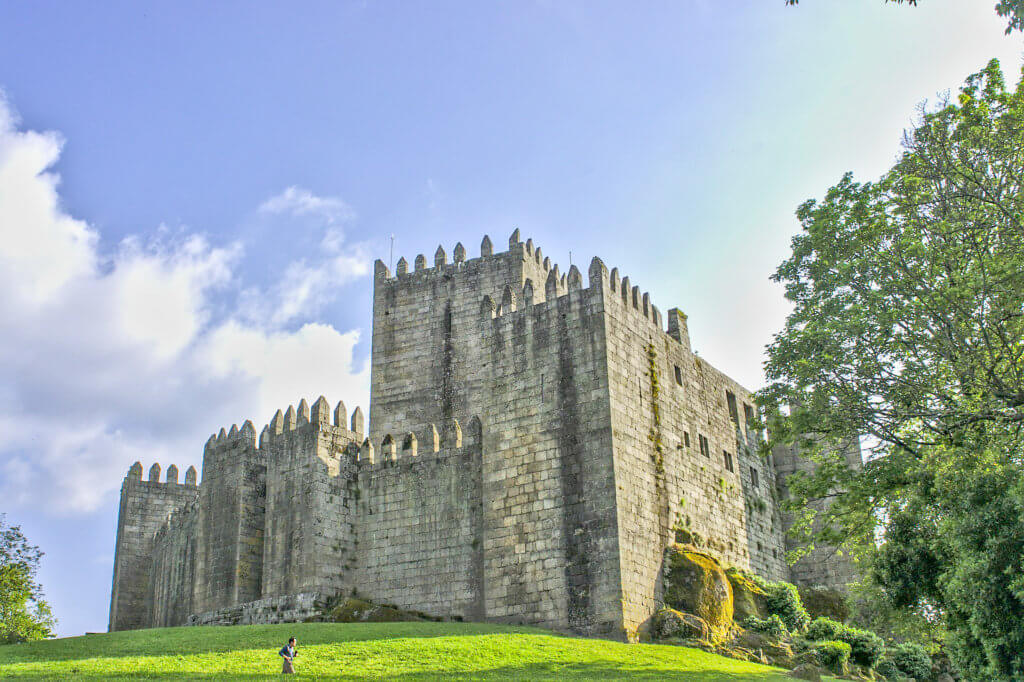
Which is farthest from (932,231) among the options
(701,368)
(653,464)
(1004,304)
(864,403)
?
(701,368)

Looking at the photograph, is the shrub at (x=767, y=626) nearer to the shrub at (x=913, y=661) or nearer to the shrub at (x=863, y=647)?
the shrub at (x=863, y=647)

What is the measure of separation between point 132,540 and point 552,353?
23.2 metres

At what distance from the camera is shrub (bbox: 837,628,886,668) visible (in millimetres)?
29750

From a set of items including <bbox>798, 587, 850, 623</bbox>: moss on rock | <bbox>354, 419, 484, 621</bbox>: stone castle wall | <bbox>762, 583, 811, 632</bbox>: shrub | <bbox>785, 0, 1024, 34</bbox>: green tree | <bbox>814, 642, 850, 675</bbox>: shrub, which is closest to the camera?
<bbox>785, 0, 1024, 34</bbox>: green tree

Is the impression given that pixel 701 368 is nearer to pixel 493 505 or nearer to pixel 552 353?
pixel 552 353

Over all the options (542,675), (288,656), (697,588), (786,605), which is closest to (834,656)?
(786,605)

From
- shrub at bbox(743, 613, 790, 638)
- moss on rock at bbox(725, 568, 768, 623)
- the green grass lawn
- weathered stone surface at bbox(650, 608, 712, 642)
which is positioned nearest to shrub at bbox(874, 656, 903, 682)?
shrub at bbox(743, 613, 790, 638)

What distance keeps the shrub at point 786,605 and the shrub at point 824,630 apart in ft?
1.95

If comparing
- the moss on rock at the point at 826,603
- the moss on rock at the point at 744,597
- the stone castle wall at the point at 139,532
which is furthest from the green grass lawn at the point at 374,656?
the stone castle wall at the point at 139,532

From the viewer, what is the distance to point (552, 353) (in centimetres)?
3041

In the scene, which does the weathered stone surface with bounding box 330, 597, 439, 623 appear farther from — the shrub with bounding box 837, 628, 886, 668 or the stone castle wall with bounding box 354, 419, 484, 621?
the shrub with bounding box 837, 628, 886, 668

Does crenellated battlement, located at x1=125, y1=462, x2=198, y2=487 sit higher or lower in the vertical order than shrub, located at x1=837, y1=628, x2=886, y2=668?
higher

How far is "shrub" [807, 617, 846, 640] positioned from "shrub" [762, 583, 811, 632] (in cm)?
59

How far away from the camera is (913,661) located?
100ft
